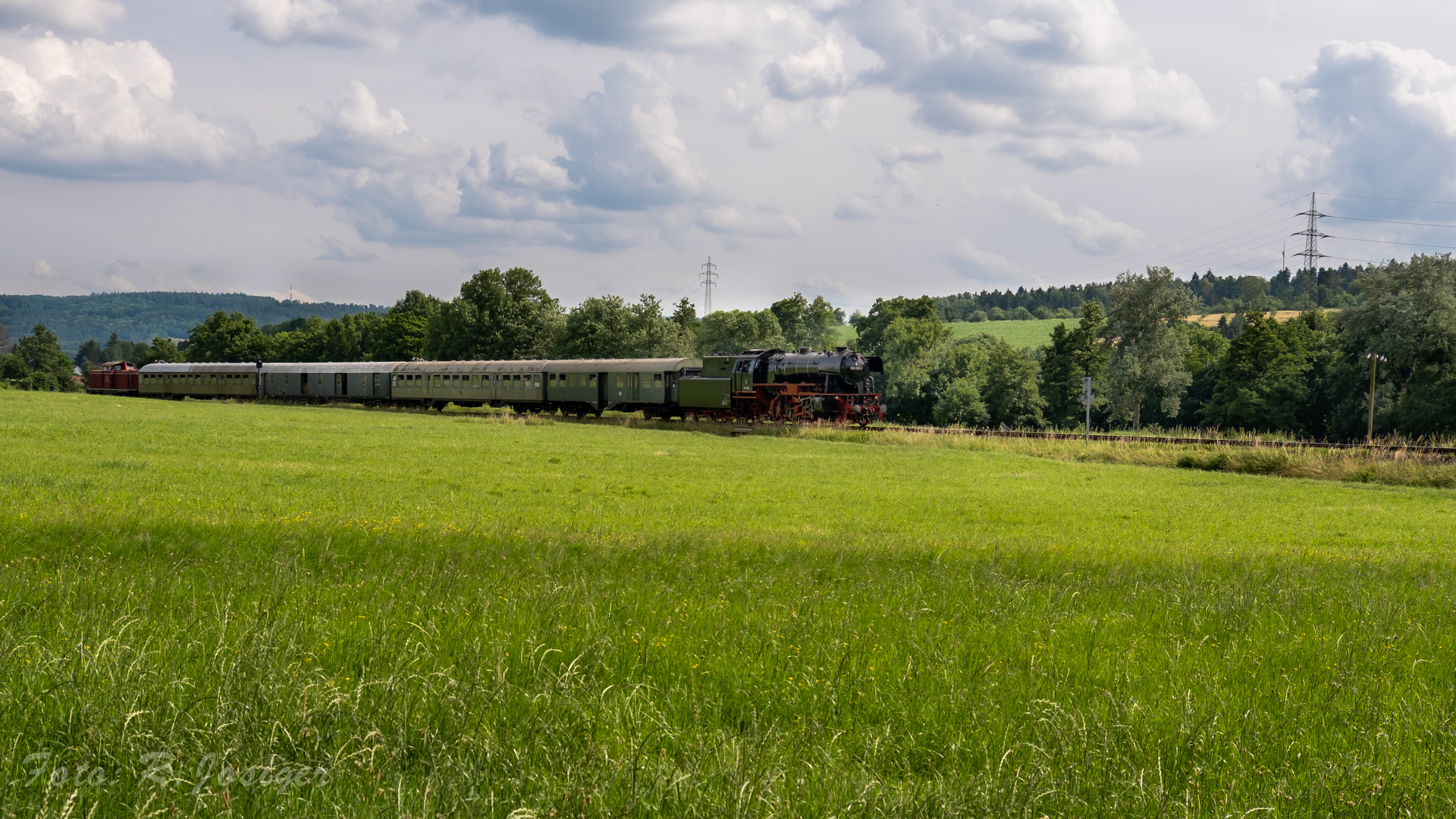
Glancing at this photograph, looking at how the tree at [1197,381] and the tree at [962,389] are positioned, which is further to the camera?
the tree at [1197,381]

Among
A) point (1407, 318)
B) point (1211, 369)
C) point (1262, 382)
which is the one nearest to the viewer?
point (1407, 318)

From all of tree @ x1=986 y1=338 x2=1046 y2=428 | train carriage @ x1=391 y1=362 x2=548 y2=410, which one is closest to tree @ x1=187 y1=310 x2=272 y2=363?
train carriage @ x1=391 y1=362 x2=548 y2=410

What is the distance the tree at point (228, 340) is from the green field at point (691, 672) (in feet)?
494

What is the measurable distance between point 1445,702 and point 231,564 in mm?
10369

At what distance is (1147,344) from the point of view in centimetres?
8938

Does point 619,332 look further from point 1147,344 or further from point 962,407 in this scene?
point 1147,344

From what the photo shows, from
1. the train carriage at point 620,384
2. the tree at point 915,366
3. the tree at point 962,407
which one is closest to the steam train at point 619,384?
the train carriage at point 620,384

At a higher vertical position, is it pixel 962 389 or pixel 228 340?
pixel 228 340

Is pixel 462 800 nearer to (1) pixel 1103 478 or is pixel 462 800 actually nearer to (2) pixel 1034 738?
(2) pixel 1034 738

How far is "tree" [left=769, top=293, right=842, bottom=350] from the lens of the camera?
490 feet

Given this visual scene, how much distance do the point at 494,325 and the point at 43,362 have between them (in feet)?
324

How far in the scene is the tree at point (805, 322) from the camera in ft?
490

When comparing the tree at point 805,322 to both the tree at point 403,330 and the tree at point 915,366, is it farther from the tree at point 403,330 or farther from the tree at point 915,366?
the tree at point 403,330

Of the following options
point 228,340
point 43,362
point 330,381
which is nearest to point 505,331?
point 330,381
